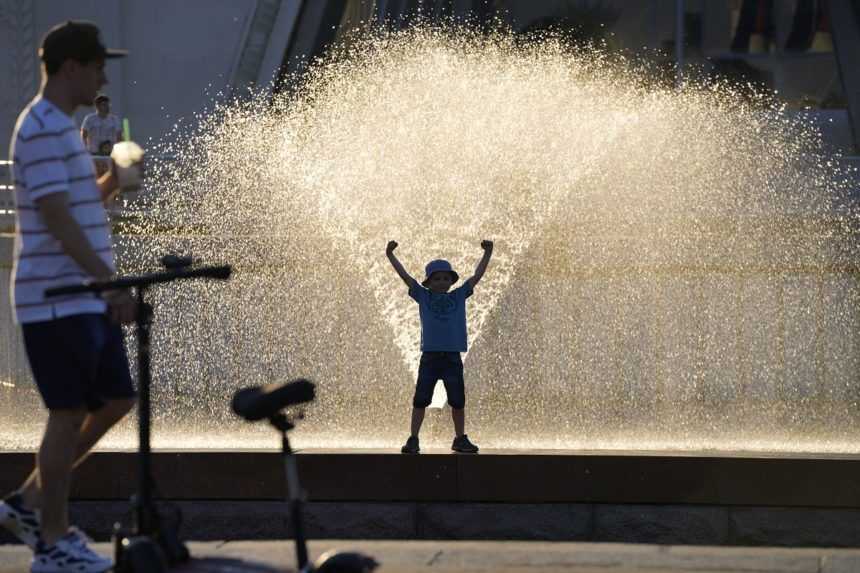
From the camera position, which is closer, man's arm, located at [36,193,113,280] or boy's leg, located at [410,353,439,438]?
man's arm, located at [36,193,113,280]

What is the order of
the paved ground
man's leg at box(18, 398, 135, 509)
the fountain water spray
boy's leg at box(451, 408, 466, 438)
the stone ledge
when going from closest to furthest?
man's leg at box(18, 398, 135, 509) → the paved ground → the stone ledge → boy's leg at box(451, 408, 466, 438) → the fountain water spray

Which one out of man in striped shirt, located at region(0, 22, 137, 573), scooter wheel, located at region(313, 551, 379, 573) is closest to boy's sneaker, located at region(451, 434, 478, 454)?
man in striped shirt, located at region(0, 22, 137, 573)

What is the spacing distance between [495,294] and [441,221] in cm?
115

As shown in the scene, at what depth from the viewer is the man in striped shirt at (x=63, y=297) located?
4.80 m

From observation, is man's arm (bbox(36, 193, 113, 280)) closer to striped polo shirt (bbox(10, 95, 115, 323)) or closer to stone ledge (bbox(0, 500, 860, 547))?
striped polo shirt (bbox(10, 95, 115, 323))

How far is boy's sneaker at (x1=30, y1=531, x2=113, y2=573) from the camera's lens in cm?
480

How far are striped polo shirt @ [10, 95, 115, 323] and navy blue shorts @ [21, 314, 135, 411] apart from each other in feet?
0.09

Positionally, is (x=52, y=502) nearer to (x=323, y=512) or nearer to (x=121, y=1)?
(x=323, y=512)

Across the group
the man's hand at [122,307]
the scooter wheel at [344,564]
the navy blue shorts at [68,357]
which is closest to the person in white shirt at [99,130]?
the navy blue shorts at [68,357]

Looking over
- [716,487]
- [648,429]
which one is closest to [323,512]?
[716,487]

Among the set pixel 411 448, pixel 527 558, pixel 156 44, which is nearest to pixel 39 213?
pixel 527 558

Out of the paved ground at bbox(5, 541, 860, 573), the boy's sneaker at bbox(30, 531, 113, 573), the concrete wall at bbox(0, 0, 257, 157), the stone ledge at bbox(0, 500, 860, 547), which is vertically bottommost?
the stone ledge at bbox(0, 500, 860, 547)

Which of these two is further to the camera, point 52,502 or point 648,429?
point 648,429

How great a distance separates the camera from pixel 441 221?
13773 millimetres
